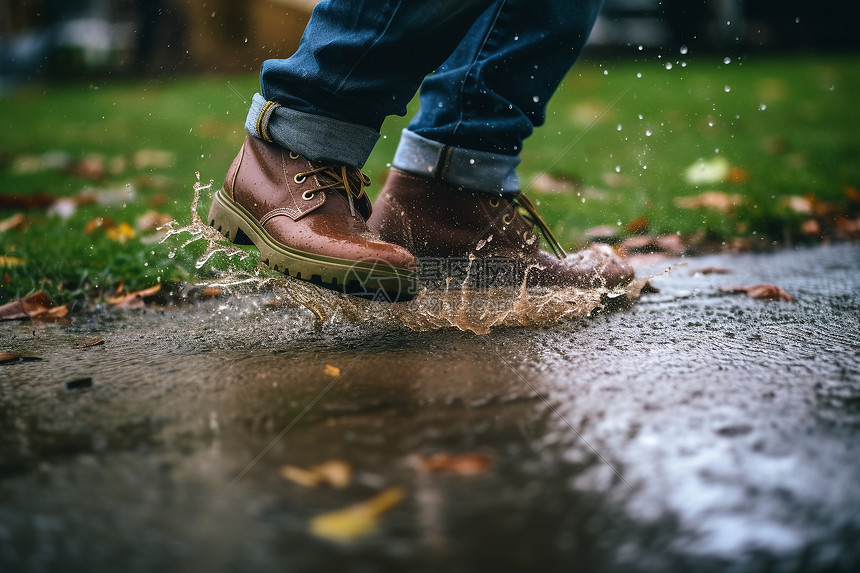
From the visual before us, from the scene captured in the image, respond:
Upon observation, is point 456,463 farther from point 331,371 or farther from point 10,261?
point 10,261

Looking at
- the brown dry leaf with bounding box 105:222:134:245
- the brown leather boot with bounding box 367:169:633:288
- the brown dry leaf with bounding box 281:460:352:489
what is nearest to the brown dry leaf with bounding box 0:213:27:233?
the brown dry leaf with bounding box 105:222:134:245

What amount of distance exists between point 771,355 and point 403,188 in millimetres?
906

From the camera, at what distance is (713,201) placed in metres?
3.07

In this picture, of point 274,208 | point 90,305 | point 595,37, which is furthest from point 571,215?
point 595,37

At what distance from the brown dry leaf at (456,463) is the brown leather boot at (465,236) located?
2.77ft

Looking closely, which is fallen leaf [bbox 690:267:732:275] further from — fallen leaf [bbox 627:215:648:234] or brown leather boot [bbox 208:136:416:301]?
brown leather boot [bbox 208:136:416:301]

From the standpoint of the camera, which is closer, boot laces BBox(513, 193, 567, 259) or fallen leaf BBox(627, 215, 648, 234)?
boot laces BBox(513, 193, 567, 259)

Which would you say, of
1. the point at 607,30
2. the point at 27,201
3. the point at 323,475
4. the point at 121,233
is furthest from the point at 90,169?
the point at 607,30

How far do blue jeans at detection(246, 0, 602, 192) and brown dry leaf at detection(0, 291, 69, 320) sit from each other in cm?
72

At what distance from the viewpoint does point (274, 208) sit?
1.58 metres

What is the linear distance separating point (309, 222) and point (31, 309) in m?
0.85

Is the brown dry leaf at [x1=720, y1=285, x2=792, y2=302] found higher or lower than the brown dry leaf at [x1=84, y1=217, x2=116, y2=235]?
higher

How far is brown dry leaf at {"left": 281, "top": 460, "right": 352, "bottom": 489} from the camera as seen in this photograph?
87 centimetres

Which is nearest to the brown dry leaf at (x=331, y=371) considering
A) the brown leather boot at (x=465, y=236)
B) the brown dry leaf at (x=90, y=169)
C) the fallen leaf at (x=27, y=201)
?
the brown leather boot at (x=465, y=236)
